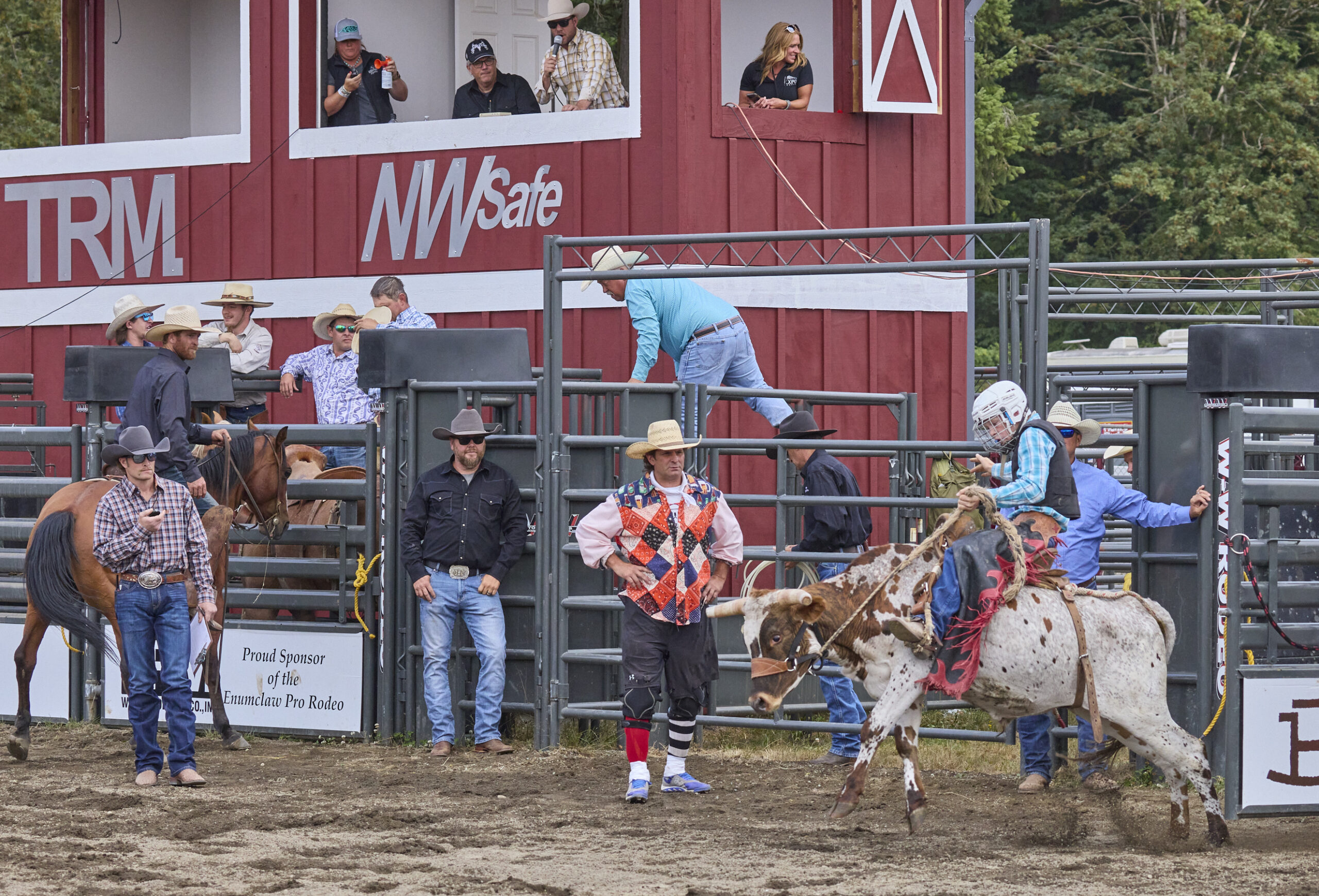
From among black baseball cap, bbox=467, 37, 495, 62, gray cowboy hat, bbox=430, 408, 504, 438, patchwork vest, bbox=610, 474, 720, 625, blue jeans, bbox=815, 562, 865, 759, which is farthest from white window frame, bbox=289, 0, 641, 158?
patchwork vest, bbox=610, 474, 720, 625

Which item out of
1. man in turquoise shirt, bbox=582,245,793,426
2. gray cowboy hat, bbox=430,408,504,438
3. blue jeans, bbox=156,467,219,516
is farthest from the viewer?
Result: man in turquoise shirt, bbox=582,245,793,426

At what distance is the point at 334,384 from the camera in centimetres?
1188

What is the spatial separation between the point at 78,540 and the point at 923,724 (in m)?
5.16

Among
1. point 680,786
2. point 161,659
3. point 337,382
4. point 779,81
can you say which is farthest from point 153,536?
point 779,81

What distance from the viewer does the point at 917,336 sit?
44.7 feet

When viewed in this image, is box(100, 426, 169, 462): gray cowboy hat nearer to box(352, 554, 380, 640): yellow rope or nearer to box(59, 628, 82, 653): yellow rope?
box(352, 554, 380, 640): yellow rope

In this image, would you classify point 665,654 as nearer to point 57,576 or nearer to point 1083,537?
point 1083,537

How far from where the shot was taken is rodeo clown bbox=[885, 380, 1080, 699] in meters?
7.33

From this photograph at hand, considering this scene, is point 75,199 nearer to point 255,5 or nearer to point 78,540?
point 255,5

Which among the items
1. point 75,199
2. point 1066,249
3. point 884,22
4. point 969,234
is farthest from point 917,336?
point 1066,249

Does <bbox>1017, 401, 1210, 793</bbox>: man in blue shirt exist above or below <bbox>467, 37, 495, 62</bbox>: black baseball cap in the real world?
below

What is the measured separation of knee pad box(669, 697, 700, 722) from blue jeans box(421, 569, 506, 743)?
1649mm

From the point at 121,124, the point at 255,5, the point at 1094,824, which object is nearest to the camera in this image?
the point at 1094,824

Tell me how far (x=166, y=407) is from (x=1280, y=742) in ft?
20.6
